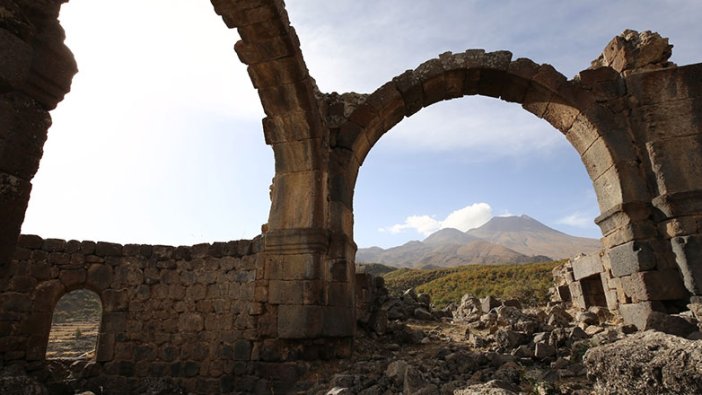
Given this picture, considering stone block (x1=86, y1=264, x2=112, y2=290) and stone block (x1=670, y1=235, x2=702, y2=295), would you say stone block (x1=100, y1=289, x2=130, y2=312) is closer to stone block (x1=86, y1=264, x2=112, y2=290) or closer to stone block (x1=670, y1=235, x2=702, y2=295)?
stone block (x1=86, y1=264, x2=112, y2=290)

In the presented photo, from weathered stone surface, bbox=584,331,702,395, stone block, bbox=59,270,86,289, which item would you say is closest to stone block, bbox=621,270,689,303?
weathered stone surface, bbox=584,331,702,395

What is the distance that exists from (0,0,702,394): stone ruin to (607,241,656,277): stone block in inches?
0.8

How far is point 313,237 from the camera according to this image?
5.39 m

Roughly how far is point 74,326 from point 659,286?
18374 millimetres

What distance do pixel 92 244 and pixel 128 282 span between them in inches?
39.3

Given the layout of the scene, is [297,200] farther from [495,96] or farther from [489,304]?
[489,304]

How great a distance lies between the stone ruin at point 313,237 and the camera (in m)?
5.12

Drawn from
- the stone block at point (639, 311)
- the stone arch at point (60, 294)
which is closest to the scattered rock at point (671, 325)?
the stone block at point (639, 311)

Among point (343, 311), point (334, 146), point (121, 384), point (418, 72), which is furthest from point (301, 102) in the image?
point (121, 384)

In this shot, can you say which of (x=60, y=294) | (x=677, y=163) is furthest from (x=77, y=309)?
(x=677, y=163)

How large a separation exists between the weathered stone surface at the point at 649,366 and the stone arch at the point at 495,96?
3630mm

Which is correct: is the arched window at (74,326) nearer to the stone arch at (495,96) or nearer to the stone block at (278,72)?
the stone block at (278,72)

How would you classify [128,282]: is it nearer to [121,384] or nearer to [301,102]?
[121,384]

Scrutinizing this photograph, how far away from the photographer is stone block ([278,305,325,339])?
5070mm
